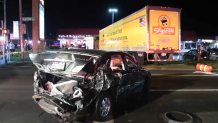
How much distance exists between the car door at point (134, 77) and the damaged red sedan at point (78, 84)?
10.1 inches

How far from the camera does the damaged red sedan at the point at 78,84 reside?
4805mm

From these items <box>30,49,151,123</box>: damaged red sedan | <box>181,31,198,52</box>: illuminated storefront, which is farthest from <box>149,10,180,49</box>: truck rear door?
<box>181,31,198,52</box>: illuminated storefront

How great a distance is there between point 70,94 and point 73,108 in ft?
1.14

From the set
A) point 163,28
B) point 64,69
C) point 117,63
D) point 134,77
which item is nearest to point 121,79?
point 134,77

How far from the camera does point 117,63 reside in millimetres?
6945

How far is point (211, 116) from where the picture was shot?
5754 mm

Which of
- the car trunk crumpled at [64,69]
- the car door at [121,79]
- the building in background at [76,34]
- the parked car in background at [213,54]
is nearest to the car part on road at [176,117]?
the car door at [121,79]

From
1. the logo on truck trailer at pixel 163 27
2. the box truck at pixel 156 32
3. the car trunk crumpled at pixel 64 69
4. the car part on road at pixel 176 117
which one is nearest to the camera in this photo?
the car trunk crumpled at pixel 64 69

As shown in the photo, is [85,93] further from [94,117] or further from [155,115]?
[155,115]

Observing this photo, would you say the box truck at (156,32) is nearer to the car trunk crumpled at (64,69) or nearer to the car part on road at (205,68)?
the car part on road at (205,68)

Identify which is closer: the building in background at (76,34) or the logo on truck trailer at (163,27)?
the logo on truck trailer at (163,27)

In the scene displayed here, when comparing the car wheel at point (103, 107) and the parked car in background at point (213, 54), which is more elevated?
the parked car in background at point (213, 54)

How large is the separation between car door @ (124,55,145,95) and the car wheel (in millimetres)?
1168

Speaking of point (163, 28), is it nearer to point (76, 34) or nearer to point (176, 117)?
point (176, 117)
